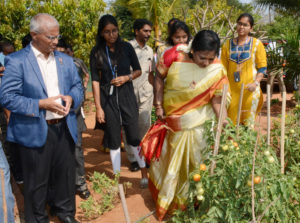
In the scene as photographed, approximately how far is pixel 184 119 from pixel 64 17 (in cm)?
732

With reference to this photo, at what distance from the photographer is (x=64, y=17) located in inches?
345

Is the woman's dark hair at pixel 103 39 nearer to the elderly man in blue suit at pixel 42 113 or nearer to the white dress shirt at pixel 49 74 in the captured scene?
the elderly man in blue suit at pixel 42 113

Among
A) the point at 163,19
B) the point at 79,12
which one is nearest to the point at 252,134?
the point at 79,12

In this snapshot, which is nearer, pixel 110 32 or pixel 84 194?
pixel 110 32

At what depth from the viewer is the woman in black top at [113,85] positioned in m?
3.13

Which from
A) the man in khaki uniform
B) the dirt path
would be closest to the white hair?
the dirt path

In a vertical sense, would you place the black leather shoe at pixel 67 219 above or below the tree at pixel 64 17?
below

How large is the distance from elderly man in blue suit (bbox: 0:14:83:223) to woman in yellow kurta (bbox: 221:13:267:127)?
2006mm

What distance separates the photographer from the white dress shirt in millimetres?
2354

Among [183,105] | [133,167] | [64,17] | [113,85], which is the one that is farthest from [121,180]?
[64,17]

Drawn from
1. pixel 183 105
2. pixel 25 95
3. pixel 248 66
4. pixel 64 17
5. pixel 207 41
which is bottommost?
pixel 183 105

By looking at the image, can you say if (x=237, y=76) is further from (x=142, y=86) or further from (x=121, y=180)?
(x=121, y=180)

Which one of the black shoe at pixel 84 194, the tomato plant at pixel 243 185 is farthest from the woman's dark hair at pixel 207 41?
the black shoe at pixel 84 194

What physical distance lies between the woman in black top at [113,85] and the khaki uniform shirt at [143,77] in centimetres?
82
